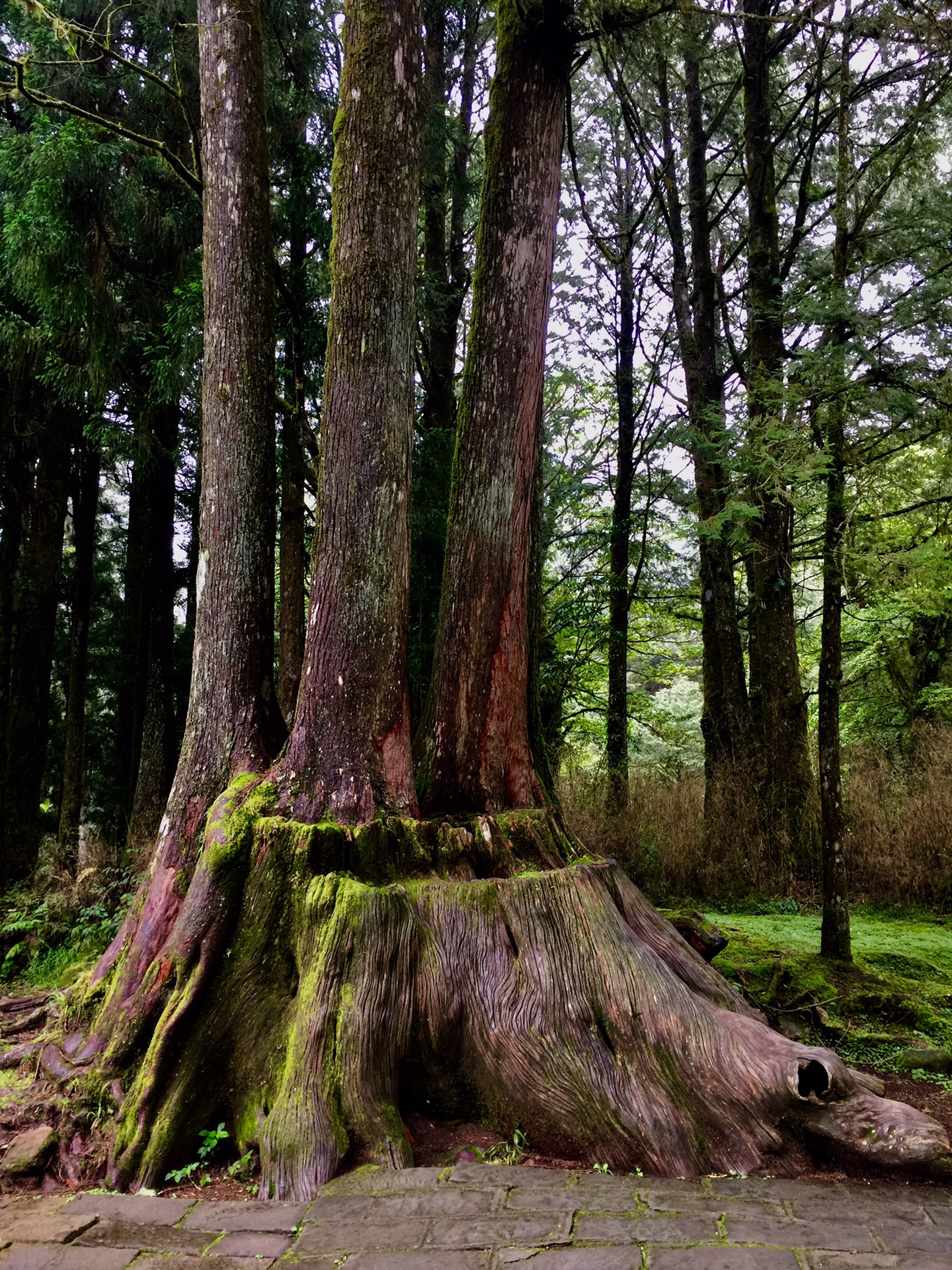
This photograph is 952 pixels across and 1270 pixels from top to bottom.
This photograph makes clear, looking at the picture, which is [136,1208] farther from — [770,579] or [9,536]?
[9,536]

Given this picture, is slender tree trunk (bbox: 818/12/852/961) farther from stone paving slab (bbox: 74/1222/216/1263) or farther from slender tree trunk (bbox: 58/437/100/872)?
slender tree trunk (bbox: 58/437/100/872)

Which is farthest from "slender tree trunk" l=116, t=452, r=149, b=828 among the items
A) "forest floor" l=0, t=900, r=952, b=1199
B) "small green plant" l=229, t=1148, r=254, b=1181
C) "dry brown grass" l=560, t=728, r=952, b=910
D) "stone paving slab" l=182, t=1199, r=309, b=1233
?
"stone paving slab" l=182, t=1199, r=309, b=1233

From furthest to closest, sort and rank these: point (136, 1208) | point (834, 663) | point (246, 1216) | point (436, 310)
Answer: point (436, 310)
point (834, 663)
point (136, 1208)
point (246, 1216)

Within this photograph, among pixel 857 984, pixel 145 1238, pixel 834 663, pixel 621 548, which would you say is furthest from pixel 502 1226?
pixel 621 548

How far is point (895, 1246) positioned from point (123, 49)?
1378cm

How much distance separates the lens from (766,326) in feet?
32.4

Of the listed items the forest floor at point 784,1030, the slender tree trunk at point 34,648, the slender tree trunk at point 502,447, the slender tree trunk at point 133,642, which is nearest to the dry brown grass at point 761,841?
the forest floor at point 784,1030

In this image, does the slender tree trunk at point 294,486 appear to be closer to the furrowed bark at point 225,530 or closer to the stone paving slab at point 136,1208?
the furrowed bark at point 225,530

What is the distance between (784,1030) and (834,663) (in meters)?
2.54

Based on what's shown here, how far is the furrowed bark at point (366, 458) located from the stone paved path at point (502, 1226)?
5.21 ft

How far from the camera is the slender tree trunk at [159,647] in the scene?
10648 mm

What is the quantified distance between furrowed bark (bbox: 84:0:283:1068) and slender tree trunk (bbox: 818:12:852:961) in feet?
12.9

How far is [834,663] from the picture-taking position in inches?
236

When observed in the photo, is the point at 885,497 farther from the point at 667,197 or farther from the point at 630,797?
the point at 667,197
